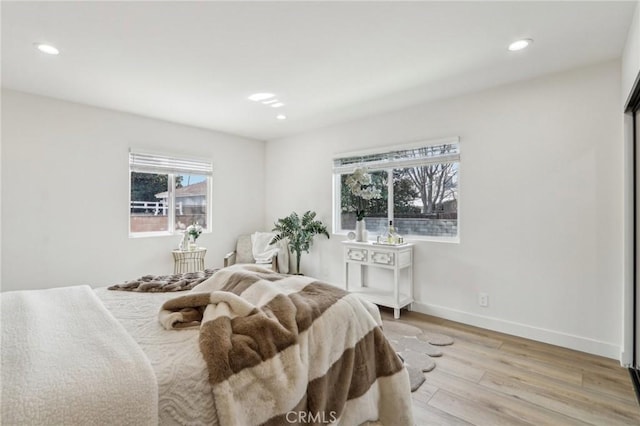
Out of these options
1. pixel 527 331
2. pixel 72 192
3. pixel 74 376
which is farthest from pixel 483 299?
pixel 72 192

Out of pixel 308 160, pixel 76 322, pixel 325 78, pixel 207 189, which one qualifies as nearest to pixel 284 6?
pixel 325 78

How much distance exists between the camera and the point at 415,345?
8.87ft

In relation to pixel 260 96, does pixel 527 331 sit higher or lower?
lower

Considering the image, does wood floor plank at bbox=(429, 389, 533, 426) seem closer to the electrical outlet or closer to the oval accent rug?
the oval accent rug

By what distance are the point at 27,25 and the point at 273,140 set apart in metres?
3.46

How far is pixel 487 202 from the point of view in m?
3.12

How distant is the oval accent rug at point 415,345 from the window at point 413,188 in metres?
1.10

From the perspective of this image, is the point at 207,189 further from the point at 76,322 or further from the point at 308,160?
the point at 76,322

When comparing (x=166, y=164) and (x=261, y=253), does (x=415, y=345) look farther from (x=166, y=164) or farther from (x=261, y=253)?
(x=166, y=164)

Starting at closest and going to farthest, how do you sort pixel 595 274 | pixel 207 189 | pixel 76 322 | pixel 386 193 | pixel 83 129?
1. pixel 76 322
2. pixel 595 274
3. pixel 83 129
4. pixel 386 193
5. pixel 207 189

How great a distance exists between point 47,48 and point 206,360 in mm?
2719

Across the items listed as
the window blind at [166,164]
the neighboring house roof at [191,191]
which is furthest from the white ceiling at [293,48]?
the neighboring house roof at [191,191]

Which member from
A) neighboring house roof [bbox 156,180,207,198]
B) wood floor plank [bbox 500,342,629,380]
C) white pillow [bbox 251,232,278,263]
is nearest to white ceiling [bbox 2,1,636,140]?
neighboring house roof [bbox 156,180,207,198]

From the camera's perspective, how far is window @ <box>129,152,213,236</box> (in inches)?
158
